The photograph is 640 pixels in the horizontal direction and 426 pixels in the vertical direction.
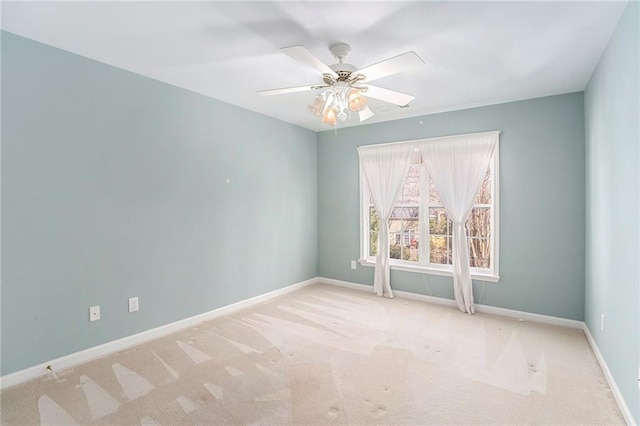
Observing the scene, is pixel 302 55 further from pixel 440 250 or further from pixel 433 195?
pixel 440 250

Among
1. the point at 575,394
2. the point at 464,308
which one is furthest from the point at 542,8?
the point at 464,308

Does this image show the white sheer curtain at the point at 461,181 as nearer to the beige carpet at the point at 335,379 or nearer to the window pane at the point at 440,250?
the window pane at the point at 440,250

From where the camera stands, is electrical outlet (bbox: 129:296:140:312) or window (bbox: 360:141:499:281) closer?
electrical outlet (bbox: 129:296:140:312)

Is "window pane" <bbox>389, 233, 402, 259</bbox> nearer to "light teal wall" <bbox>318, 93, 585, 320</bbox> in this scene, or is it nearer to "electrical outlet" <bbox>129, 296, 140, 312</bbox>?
"light teal wall" <bbox>318, 93, 585, 320</bbox>

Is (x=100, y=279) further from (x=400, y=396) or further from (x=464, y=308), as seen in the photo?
(x=464, y=308)

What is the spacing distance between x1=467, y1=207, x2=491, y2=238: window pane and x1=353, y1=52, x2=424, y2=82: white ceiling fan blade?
99.5 inches

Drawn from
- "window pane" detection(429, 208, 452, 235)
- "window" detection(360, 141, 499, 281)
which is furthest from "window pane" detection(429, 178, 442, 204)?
"window pane" detection(429, 208, 452, 235)

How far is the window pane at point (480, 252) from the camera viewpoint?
13.3ft

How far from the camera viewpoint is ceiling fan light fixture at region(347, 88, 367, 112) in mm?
2514

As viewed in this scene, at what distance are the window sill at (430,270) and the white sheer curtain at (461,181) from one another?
0.13 meters

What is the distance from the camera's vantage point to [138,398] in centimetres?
221

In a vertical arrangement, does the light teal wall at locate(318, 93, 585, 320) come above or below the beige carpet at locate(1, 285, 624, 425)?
above

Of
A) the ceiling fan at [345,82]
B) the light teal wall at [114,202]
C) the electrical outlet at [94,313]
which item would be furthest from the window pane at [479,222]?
the electrical outlet at [94,313]

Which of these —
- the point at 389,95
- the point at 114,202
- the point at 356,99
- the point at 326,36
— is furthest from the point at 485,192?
the point at 114,202
